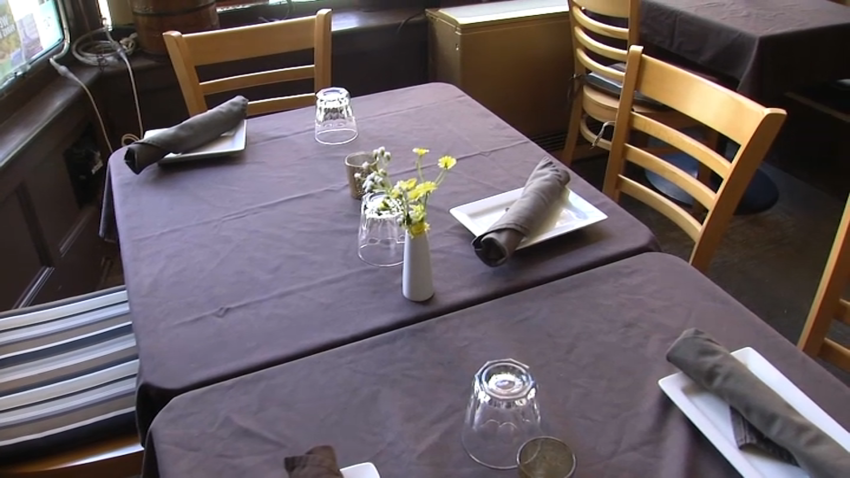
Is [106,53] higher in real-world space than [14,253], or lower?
higher

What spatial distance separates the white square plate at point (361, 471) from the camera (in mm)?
781

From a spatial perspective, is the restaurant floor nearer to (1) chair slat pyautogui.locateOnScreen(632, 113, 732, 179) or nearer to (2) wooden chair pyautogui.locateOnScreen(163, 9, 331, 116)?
(1) chair slat pyautogui.locateOnScreen(632, 113, 732, 179)

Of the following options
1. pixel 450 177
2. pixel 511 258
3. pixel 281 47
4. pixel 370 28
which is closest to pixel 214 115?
pixel 281 47

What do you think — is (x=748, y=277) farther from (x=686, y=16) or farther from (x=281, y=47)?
(x=281, y=47)

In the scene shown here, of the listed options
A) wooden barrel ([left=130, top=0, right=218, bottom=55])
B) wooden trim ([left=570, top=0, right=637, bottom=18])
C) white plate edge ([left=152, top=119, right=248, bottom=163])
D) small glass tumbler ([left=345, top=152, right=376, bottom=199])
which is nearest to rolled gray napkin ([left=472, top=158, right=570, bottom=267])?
small glass tumbler ([left=345, top=152, right=376, bottom=199])

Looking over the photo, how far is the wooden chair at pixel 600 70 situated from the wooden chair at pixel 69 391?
1725 mm

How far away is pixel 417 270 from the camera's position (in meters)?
1.04

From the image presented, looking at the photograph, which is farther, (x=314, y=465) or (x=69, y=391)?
(x=69, y=391)

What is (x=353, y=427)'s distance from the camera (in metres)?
0.86

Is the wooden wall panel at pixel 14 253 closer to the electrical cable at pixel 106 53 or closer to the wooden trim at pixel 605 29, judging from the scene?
the electrical cable at pixel 106 53

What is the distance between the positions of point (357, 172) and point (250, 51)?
802 mm

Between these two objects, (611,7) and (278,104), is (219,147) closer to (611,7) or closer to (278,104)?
(278,104)

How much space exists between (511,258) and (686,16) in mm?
1710

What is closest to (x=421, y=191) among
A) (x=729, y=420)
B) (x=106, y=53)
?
(x=729, y=420)
